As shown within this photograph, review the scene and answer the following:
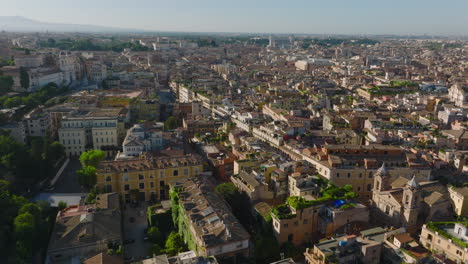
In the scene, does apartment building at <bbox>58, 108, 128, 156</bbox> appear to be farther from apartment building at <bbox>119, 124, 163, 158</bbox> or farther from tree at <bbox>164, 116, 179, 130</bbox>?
tree at <bbox>164, 116, 179, 130</bbox>

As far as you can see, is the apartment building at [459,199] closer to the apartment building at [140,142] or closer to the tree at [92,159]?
the apartment building at [140,142]

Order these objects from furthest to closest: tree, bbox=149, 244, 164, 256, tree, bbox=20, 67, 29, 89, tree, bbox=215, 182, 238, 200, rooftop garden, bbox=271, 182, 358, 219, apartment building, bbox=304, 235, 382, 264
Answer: tree, bbox=20, 67, 29, 89 → tree, bbox=215, 182, 238, 200 → rooftop garden, bbox=271, 182, 358, 219 → tree, bbox=149, 244, 164, 256 → apartment building, bbox=304, 235, 382, 264

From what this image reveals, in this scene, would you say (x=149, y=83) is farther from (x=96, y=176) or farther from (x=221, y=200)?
(x=221, y=200)

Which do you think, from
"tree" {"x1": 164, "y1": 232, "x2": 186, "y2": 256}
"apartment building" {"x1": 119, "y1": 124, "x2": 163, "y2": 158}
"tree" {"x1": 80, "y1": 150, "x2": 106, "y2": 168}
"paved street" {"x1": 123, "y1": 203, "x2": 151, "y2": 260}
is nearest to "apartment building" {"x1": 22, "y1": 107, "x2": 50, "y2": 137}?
"tree" {"x1": 80, "y1": 150, "x2": 106, "y2": 168}

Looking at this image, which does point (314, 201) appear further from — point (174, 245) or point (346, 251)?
point (174, 245)

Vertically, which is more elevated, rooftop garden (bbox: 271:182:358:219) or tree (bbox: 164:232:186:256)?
rooftop garden (bbox: 271:182:358:219)
